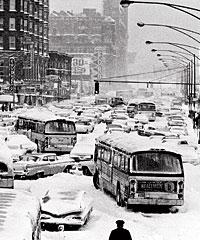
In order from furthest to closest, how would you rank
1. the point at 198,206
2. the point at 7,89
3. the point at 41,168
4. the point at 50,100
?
the point at 50,100
the point at 7,89
the point at 41,168
the point at 198,206

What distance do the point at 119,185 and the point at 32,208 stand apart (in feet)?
38.3

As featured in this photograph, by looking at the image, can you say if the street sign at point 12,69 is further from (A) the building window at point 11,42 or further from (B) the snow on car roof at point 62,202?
(B) the snow on car roof at point 62,202

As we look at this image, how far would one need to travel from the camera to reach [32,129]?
47.8m

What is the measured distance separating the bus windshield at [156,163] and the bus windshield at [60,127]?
821 inches

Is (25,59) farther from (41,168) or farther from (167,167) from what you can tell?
(167,167)

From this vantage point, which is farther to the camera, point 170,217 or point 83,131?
point 83,131

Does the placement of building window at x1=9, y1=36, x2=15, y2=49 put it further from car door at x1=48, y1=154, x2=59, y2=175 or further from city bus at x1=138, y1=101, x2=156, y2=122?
car door at x1=48, y1=154, x2=59, y2=175

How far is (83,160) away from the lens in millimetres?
36125


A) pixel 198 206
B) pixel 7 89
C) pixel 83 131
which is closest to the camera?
→ pixel 198 206

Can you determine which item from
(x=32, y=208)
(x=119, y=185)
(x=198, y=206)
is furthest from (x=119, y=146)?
(x=32, y=208)

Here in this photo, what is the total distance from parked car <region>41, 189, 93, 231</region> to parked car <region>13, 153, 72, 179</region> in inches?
421

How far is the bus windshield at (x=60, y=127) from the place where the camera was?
142ft

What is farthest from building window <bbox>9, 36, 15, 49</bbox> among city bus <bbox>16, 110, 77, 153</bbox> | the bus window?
the bus window

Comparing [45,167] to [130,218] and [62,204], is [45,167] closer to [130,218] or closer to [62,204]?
[130,218]
